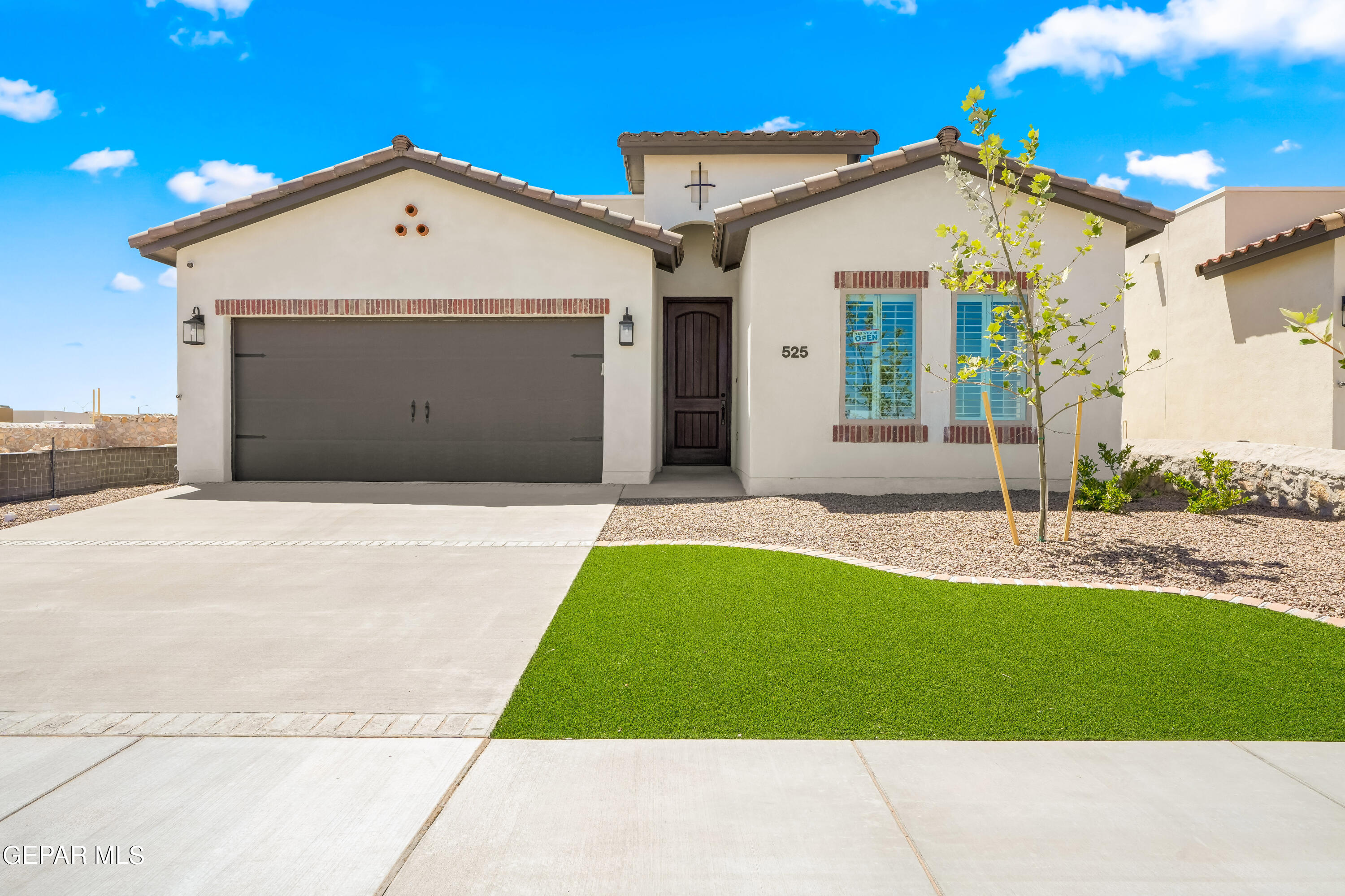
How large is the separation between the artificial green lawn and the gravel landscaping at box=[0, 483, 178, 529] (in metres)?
7.06

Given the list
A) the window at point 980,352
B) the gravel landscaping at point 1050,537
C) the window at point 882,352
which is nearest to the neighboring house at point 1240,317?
the window at point 980,352

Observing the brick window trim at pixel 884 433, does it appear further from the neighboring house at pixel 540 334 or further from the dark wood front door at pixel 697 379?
the dark wood front door at pixel 697 379

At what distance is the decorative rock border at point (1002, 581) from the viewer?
4797 millimetres

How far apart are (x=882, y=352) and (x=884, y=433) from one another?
1003 millimetres

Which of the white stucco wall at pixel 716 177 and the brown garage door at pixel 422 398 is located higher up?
the white stucco wall at pixel 716 177

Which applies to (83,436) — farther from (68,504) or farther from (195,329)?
(68,504)

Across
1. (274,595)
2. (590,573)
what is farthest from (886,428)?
(274,595)

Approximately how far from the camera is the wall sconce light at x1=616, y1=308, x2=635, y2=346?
34.2 feet

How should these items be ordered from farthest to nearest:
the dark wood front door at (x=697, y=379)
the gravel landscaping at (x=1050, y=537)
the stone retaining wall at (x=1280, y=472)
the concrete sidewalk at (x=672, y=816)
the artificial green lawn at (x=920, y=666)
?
the dark wood front door at (x=697, y=379), the stone retaining wall at (x=1280, y=472), the gravel landscaping at (x=1050, y=537), the artificial green lawn at (x=920, y=666), the concrete sidewalk at (x=672, y=816)

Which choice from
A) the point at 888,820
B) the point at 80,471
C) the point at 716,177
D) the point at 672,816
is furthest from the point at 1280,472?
the point at 80,471

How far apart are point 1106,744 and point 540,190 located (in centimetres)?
925

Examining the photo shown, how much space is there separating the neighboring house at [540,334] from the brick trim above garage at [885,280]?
1.1 inches

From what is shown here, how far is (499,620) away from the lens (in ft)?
15.4

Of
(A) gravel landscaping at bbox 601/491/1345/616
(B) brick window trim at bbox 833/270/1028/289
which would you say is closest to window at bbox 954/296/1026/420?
(B) brick window trim at bbox 833/270/1028/289
